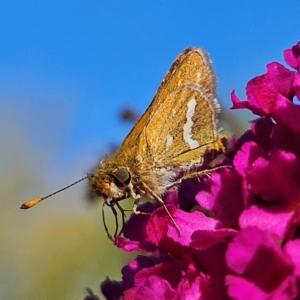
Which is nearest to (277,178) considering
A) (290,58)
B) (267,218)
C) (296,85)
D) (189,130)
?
(267,218)

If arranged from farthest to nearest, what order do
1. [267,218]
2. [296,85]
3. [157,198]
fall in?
[157,198] < [296,85] < [267,218]

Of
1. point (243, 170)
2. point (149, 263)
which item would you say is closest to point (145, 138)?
point (149, 263)

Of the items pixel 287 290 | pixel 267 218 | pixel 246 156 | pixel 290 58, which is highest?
pixel 290 58

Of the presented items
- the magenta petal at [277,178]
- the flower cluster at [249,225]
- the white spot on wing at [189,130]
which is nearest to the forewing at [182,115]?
the white spot on wing at [189,130]

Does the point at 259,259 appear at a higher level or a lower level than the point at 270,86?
lower

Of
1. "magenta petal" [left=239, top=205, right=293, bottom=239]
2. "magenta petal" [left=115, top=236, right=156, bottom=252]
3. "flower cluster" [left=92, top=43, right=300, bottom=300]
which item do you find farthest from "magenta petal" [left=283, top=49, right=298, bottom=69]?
"magenta petal" [left=115, top=236, right=156, bottom=252]

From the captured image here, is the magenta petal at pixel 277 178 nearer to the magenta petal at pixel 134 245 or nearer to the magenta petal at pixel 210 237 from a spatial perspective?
the magenta petal at pixel 210 237

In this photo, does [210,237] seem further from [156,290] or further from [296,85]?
[296,85]

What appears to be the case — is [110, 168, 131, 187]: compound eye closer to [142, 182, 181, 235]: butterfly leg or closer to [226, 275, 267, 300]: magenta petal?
[142, 182, 181, 235]: butterfly leg
